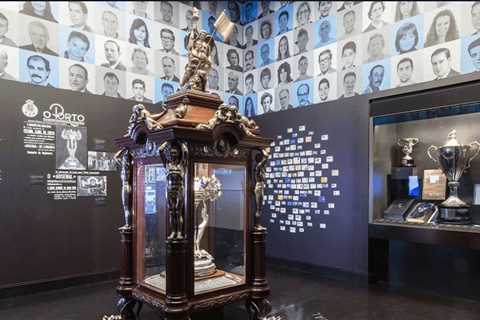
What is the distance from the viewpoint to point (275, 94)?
4906 millimetres

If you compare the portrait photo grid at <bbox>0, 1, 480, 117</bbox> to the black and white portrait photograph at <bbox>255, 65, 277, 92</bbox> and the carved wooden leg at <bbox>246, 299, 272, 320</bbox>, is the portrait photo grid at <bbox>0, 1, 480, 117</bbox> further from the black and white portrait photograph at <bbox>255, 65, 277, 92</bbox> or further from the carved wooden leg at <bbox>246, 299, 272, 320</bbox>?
the carved wooden leg at <bbox>246, 299, 272, 320</bbox>

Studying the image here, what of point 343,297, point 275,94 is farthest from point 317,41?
point 343,297

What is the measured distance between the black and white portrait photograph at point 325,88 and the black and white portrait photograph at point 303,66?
163mm

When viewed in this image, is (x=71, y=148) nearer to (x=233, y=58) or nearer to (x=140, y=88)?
(x=140, y=88)

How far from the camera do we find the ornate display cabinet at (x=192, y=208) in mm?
2141

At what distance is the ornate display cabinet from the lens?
7.02 feet

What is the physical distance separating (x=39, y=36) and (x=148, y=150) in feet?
7.28

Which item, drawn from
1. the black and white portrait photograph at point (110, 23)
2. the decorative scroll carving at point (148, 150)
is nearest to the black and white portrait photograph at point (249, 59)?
the black and white portrait photograph at point (110, 23)

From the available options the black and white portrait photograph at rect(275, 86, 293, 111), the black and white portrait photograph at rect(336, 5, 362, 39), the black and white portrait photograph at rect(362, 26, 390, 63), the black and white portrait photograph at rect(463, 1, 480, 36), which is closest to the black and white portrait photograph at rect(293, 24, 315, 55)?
the black and white portrait photograph at rect(336, 5, 362, 39)

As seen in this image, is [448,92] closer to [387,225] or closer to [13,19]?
[387,225]

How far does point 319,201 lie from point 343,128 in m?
0.88

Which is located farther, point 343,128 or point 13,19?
point 343,128

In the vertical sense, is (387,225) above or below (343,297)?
above

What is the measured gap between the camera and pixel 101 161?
3779 millimetres
